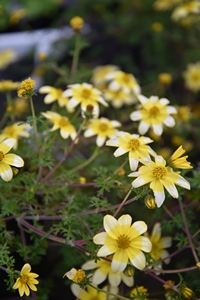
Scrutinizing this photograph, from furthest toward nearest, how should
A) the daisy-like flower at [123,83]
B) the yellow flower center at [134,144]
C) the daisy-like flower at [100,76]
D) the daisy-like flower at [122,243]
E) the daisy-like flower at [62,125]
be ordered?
the daisy-like flower at [100,76] < the daisy-like flower at [123,83] < the daisy-like flower at [62,125] < the yellow flower center at [134,144] < the daisy-like flower at [122,243]

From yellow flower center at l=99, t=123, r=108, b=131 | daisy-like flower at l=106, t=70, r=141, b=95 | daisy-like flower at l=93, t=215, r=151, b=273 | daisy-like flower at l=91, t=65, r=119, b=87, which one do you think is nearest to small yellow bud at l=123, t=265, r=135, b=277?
daisy-like flower at l=93, t=215, r=151, b=273

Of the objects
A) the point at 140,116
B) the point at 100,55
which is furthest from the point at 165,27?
the point at 140,116

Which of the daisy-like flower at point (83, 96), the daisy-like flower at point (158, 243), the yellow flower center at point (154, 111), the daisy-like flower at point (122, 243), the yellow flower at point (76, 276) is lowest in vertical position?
the yellow flower at point (76, 276)

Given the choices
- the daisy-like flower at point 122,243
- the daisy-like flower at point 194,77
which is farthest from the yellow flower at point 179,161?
the daisy-like flower at point 194,77

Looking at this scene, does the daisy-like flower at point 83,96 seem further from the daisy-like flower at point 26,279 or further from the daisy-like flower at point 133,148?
the daisy-like flower at point 26,279

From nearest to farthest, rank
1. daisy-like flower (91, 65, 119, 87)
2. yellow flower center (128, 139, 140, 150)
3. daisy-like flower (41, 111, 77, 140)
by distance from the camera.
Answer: yellow flower center (128, 139, 140, 150)
daisy-like flower (41, 111, 77, 140)
daisy-like flower (91, 65, 119, 87)

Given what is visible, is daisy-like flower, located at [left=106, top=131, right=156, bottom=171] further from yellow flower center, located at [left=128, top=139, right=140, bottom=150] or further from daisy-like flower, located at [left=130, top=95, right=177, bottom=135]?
daisy-like flower, located at [left=130, top=95, right=177, bottom=135]

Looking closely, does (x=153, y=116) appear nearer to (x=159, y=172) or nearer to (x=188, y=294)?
(x=159, y=172)

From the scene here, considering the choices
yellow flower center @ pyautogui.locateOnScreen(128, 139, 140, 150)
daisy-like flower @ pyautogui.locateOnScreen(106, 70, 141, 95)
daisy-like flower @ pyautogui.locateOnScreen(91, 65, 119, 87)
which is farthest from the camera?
daisy-like flower @ pyautogui.locateOnScreen(91, 65, 119, 87)
